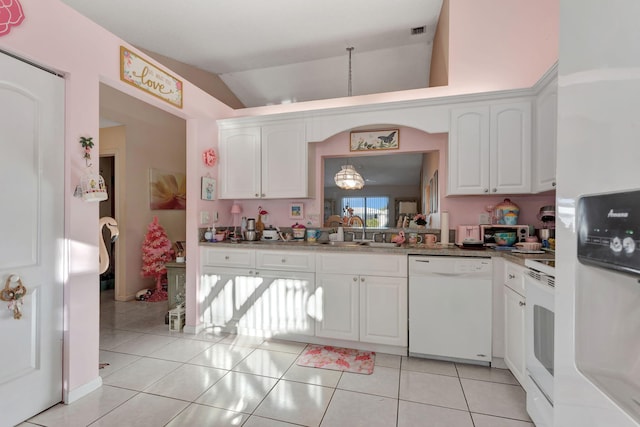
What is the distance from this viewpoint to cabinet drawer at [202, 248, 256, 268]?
2.95 meters

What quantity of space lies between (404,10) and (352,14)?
0.54 m

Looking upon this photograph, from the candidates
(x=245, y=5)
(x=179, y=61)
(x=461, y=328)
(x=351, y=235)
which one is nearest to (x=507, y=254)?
(x=461, y=328)

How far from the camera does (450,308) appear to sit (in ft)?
7.83

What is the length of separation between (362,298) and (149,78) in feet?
8.71

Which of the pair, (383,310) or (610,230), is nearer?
(610,230)

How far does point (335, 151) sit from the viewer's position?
342 cm

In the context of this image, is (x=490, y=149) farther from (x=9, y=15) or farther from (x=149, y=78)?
(x=9, y=15)

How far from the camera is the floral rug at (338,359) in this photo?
236 cm

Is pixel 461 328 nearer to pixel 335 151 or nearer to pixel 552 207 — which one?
pixel 552 207

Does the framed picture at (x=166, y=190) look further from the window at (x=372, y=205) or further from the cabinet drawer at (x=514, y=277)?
the cabinet drawer at (x=514, y=277)

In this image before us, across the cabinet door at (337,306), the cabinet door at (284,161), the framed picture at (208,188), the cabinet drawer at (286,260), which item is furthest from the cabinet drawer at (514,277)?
the framed picture at (208,188)

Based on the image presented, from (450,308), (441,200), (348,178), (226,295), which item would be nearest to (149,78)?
(226,295)

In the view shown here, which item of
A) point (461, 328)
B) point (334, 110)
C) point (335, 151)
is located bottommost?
point (461, 328)

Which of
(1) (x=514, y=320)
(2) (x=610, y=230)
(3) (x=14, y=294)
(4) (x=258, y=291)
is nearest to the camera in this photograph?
(2) (x=610, y=230)
